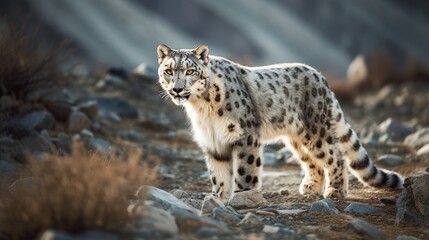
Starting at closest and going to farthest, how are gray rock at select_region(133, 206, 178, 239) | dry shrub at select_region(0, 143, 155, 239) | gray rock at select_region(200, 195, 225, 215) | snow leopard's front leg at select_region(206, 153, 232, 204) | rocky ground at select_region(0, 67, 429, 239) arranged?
1. dry shrub at select_region(0, 143, 155, 239)
2. gray rock at select_region(133, 206, 178, 239)
3. rocky ground at select_region(0, 67, 429, 239)
4. gray rock at select_region(200, 195, 225, 215)
5. snow leopard's front leg at select_region(206, 153, 232, 204)

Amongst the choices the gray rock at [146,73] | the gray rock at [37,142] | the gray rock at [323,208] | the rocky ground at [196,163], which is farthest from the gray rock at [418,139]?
the gray rock at [146,73]

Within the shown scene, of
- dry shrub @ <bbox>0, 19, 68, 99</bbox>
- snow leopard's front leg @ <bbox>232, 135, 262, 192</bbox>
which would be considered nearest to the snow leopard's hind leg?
snow leopard's front leg @ <bbox>232, 135, 262, 192</bbox>

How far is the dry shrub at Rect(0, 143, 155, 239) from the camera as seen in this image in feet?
12.9

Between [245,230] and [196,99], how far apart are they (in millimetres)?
2315

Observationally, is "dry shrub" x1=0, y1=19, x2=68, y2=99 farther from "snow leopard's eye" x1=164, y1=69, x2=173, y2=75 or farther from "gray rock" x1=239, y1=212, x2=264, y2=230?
"gray rock" x1=239, y1=212, x2=264, y2=230

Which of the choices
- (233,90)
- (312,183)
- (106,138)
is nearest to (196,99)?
(233,90)

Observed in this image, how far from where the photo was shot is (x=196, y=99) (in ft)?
22.3

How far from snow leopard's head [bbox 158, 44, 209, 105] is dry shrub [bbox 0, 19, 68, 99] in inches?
163

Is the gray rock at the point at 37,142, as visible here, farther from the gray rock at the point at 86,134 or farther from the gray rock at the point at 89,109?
the gray rock at the point at 89,109

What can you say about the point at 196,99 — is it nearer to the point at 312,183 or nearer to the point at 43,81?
the point at 312,183

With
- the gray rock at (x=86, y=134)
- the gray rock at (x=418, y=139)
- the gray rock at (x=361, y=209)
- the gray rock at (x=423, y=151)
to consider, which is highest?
the gray rock at (x=418, y=139)

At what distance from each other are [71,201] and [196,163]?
→ 644 cm

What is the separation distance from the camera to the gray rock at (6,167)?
7.50 meters

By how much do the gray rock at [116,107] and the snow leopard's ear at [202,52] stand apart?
596cm
